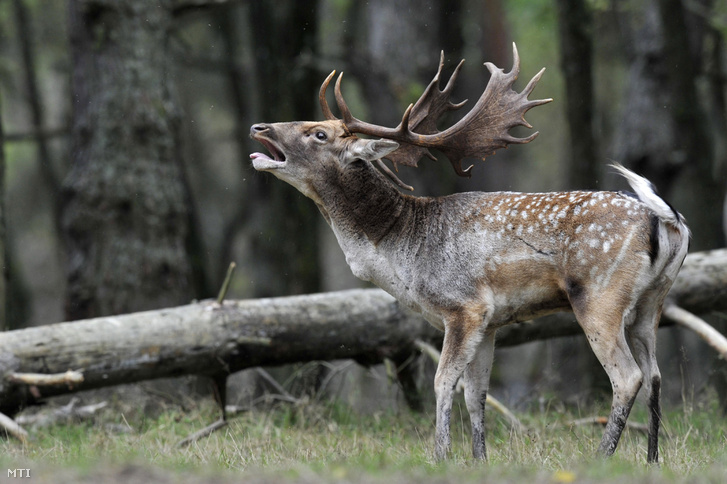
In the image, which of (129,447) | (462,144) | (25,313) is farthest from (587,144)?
(25,313)

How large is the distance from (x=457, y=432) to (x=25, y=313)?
11.4 meters

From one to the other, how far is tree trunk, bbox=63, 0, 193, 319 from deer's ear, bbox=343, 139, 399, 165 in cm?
362

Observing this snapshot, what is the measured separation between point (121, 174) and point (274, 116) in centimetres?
440

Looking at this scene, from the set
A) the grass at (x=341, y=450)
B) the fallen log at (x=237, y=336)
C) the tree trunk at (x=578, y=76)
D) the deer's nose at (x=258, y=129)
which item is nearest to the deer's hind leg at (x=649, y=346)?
the grass at (x=341, y=450)

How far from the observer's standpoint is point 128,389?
847cm

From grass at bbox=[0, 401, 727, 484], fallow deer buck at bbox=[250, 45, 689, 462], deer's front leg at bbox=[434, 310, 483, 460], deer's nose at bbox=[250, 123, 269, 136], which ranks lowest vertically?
grass at bbox=[0, 401, 727, 484]

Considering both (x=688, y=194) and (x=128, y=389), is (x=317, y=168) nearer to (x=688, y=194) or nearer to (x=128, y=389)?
(x=128, y=389)

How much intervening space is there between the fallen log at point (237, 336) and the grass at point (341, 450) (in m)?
0.51

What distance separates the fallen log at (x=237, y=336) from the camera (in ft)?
23.5

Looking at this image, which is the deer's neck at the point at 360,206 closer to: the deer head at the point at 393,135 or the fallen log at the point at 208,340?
the deer head at the point at 393,135

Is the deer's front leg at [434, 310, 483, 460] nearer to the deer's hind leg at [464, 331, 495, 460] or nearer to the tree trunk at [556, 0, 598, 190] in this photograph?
the deer's hind leg at [464, 331, 495, 460]

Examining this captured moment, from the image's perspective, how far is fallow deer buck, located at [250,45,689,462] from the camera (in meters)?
5.48

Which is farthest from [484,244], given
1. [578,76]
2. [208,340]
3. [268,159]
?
[578,76]

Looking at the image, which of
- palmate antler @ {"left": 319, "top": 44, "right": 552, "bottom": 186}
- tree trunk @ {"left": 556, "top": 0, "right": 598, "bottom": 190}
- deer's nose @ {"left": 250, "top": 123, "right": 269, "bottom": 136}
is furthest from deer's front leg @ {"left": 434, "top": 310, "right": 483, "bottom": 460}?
tree trunk @ {"left": 556, "top": 0, "right": 598, "bottom": 190}
